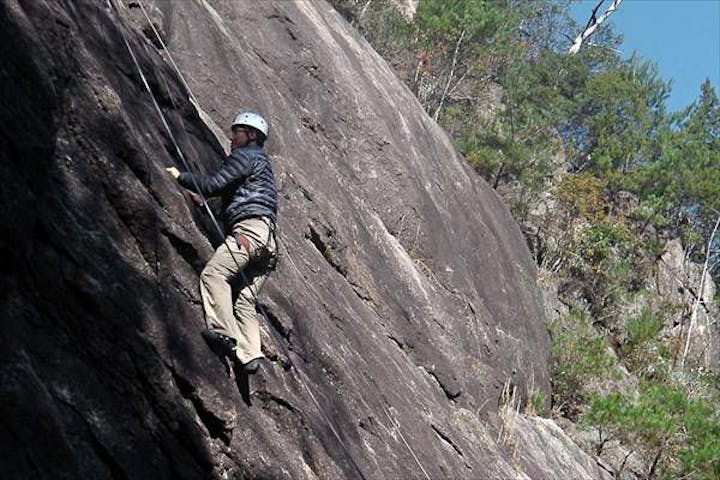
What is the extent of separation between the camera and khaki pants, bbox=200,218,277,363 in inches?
273

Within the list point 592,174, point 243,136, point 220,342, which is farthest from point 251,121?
point 592,174

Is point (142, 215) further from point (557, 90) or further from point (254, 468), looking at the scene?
point (557, 90)

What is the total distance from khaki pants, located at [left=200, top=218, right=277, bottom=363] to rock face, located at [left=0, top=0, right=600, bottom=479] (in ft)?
0.42

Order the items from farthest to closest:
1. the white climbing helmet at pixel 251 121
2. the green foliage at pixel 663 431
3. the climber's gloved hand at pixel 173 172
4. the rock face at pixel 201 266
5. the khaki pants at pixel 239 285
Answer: the green foliage at pixel 663 431 → the white climbing helmet at pixel 251 121 → the climber's gloved hand at pixel 173 172 → the khaki pants at pixel 239 285 → the rock face at pixel 201 266

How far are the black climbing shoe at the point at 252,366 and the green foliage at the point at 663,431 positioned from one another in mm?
12708

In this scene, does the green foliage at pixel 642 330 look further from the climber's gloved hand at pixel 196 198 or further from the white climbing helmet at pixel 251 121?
the climber's gloved hand at pixel 196 198

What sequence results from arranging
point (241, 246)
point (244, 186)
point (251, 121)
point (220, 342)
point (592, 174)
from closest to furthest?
point (220, 342) < point (241, 246) < point (244, 186) < point (251, 121) < point (592, 174)

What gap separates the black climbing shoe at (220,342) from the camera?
6766mm

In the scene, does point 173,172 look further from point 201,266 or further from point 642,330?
point 642,330

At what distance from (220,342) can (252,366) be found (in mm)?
324

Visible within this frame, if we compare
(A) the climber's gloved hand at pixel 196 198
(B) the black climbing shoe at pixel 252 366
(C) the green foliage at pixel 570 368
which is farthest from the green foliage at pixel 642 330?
(B) the black climbing shoe at pixel 252 366

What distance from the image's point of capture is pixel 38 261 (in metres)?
5.57

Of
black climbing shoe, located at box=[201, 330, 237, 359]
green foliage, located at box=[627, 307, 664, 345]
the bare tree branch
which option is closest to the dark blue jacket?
black climbing shoe, located at box=[201, 330, 237, 359]

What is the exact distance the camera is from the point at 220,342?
22.3 ft
